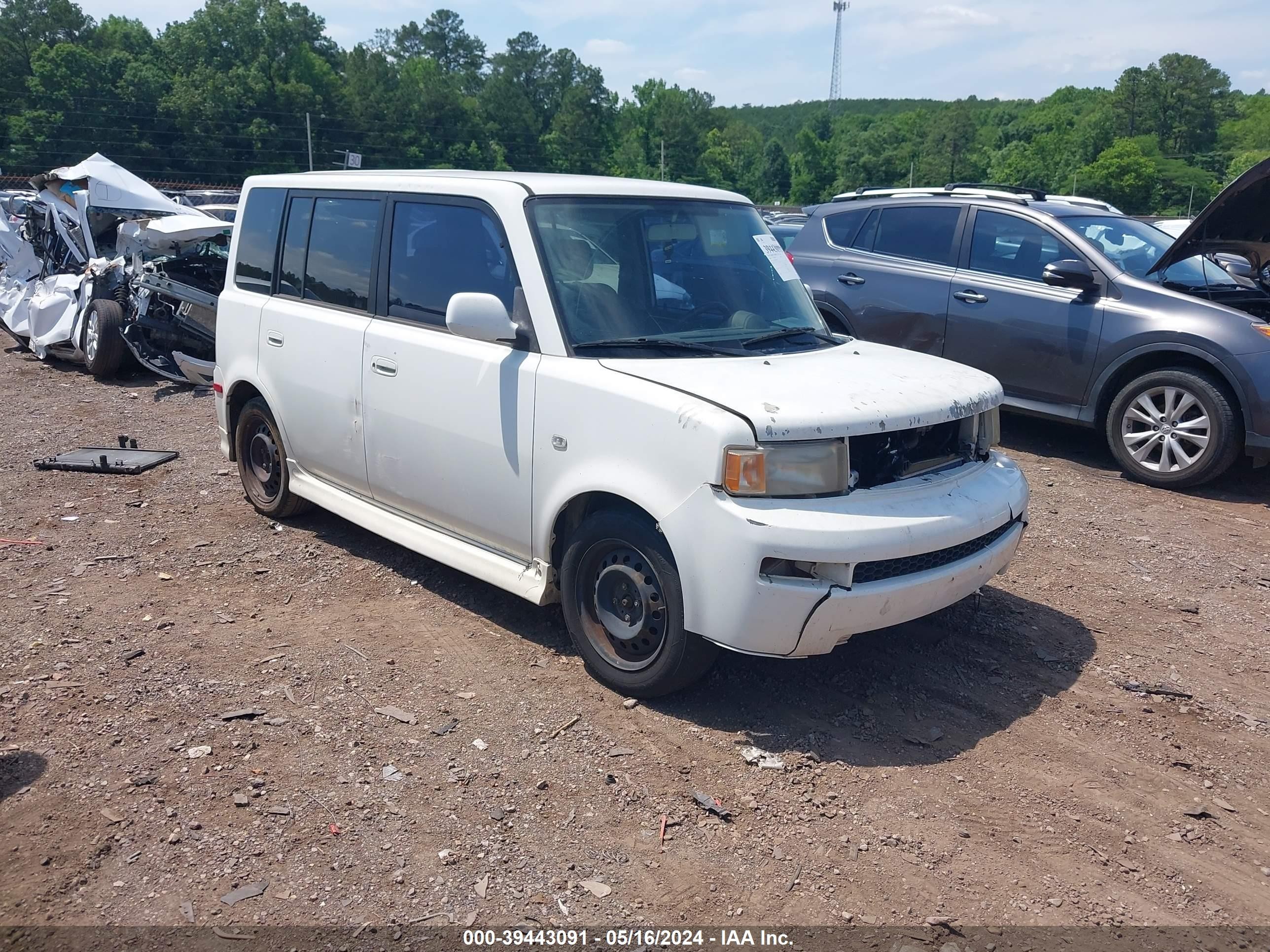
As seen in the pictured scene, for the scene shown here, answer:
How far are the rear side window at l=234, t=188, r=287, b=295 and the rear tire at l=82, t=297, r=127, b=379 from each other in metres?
6.03

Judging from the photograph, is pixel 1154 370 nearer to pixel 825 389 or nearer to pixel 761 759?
pixel 825 389

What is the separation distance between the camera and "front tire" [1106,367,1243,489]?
22.0ft

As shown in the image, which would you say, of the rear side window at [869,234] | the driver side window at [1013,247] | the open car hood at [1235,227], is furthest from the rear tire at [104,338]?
the open car hood at [1235,227]

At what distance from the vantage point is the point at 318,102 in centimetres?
5894

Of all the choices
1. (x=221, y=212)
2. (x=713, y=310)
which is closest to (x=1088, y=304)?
(x=713, y=310)

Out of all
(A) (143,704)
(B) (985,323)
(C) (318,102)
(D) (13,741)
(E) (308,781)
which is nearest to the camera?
(E) (308,781)

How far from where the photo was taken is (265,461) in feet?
20.3

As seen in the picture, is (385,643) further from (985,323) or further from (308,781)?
(985,323)

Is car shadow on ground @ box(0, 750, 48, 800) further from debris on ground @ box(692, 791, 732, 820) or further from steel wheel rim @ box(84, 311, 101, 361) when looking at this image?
steel wheel rim @ box(84, 311, 101, 361)

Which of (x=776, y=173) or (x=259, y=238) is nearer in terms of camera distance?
(x=259, y=238)

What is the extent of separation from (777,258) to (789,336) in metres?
0.57

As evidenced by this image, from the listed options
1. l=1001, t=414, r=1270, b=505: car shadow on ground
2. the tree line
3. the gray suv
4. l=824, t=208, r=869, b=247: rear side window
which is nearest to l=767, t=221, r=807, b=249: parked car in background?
l=824, t=208, r=869, b=247: rear side window

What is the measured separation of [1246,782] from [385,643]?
11.4ft

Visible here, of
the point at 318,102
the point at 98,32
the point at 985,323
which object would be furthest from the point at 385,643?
the point at 98,32
